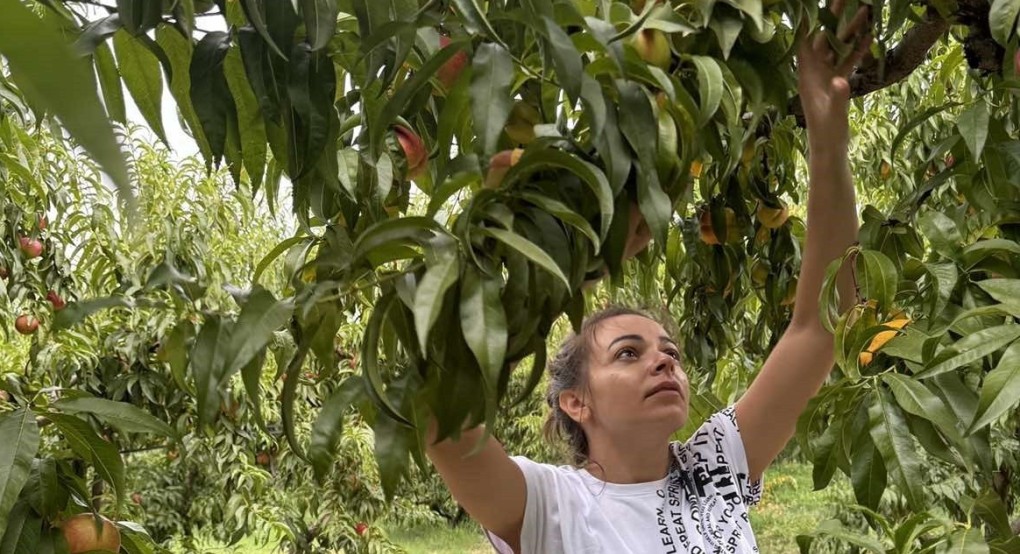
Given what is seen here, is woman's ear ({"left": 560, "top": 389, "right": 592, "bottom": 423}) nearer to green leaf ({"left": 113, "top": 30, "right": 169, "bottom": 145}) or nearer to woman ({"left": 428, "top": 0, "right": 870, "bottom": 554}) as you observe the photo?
woman ({"left": 428, "top": 0, "right": 870, "bottom": 554})

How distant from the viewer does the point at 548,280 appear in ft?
2.05

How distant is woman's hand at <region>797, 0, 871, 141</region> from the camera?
2.75ft

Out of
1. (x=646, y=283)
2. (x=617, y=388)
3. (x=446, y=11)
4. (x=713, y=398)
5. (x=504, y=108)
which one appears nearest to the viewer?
(x=504, y=108)

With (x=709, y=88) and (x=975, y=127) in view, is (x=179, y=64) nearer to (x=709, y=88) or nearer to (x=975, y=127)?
(x=709, y=88)

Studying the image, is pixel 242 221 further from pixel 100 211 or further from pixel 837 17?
pixel 837 17

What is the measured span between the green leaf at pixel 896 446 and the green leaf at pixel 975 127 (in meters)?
0.21

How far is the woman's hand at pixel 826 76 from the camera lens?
33.0 inches

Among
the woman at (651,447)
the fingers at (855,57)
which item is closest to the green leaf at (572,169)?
the fingers at (855,57)

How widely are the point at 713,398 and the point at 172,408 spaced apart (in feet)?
6.54

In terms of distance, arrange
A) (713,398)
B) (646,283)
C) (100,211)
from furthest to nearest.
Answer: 1. (100,211)
2. (713,398)
3. (646,283)

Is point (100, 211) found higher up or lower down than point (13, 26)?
higher up

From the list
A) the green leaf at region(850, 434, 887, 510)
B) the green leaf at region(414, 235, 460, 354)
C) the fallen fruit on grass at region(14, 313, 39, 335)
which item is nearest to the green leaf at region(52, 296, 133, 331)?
the green leaf at region(414, 235, 460, 354)

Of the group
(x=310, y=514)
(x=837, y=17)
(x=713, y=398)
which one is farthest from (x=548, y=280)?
(x=310, y=514)

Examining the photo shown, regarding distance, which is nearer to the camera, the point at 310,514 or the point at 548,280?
the point at 548,280
